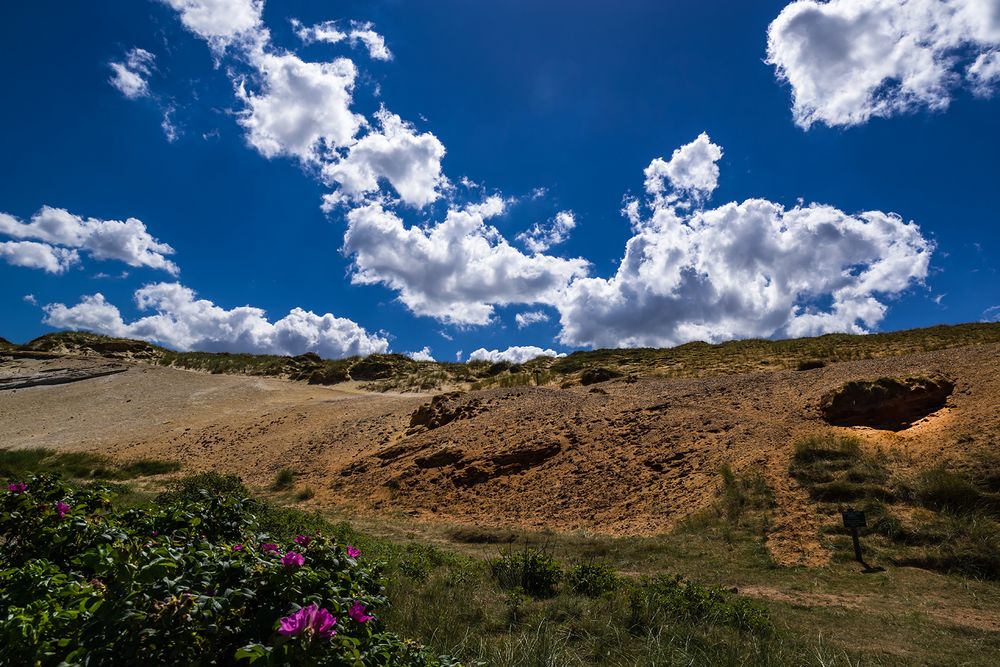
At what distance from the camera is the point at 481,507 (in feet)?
44.2

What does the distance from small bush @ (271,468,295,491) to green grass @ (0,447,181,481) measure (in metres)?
5.50

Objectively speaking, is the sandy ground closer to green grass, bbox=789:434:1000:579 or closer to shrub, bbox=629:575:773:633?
green grass, bbox=789:434:1000:579

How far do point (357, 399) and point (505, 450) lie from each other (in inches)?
567

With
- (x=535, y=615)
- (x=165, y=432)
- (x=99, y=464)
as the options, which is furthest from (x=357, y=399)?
(x=535, y=615)

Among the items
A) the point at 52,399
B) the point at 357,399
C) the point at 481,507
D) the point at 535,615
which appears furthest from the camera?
the point at 52,399

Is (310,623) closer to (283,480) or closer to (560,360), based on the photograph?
(283,480)

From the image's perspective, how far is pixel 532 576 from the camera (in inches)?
257

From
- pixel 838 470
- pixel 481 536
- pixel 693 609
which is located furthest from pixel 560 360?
pixel 693 609

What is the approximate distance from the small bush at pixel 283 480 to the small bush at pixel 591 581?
1328 cm

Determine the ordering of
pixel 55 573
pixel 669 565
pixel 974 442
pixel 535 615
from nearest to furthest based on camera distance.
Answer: pixel 55 573 < pixel 535 615 < pixel 669 565 < pixel 974 442

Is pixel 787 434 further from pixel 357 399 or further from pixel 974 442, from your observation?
pixel 357 399

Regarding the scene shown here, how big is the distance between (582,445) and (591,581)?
28.6ft

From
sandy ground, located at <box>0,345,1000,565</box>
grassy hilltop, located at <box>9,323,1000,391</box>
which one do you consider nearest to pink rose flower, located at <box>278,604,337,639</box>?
sandy ground, located at <box>0,345,1000,565</box>

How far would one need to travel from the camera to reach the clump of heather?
1.99 m
